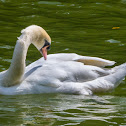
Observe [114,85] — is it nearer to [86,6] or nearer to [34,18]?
[34,18]

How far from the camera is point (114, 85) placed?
27.2ft

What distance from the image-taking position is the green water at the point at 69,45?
6.58 metres

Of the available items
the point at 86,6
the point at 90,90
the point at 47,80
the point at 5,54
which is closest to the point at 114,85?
the point at 90,90

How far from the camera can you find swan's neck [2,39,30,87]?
762cm

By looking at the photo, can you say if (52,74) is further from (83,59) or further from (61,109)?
(61,109)

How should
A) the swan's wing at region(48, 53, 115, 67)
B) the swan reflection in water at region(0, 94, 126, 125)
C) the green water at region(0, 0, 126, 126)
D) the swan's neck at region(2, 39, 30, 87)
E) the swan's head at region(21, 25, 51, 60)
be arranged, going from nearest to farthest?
Answer: the swan reflection in water at region(0, 94, 126, 125) → the green water at region(0, 0, 126, 126) → the swan's neck at region(2, 39, 30, 87) → the swan's head at region(21, 25, 51, 60) → the swan's wing at region(48, 53, 115, 67)

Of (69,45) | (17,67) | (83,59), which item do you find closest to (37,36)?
(17,67)

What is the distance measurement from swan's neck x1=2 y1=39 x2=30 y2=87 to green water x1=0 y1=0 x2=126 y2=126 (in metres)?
0.31

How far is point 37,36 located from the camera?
809 centimetres

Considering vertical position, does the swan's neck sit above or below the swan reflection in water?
above

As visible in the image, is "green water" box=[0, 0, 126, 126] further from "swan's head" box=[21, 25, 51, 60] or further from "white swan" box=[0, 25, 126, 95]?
"swan's head" box=[21, 25, 51, 60]

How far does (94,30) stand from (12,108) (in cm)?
511

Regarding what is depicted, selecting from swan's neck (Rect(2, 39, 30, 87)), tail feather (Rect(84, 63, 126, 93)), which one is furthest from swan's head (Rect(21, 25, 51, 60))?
tail feather (Rect(84, 63, 126, 93))

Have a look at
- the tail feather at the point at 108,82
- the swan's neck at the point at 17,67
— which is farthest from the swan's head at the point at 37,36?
the tail feather at the point at 108,82
